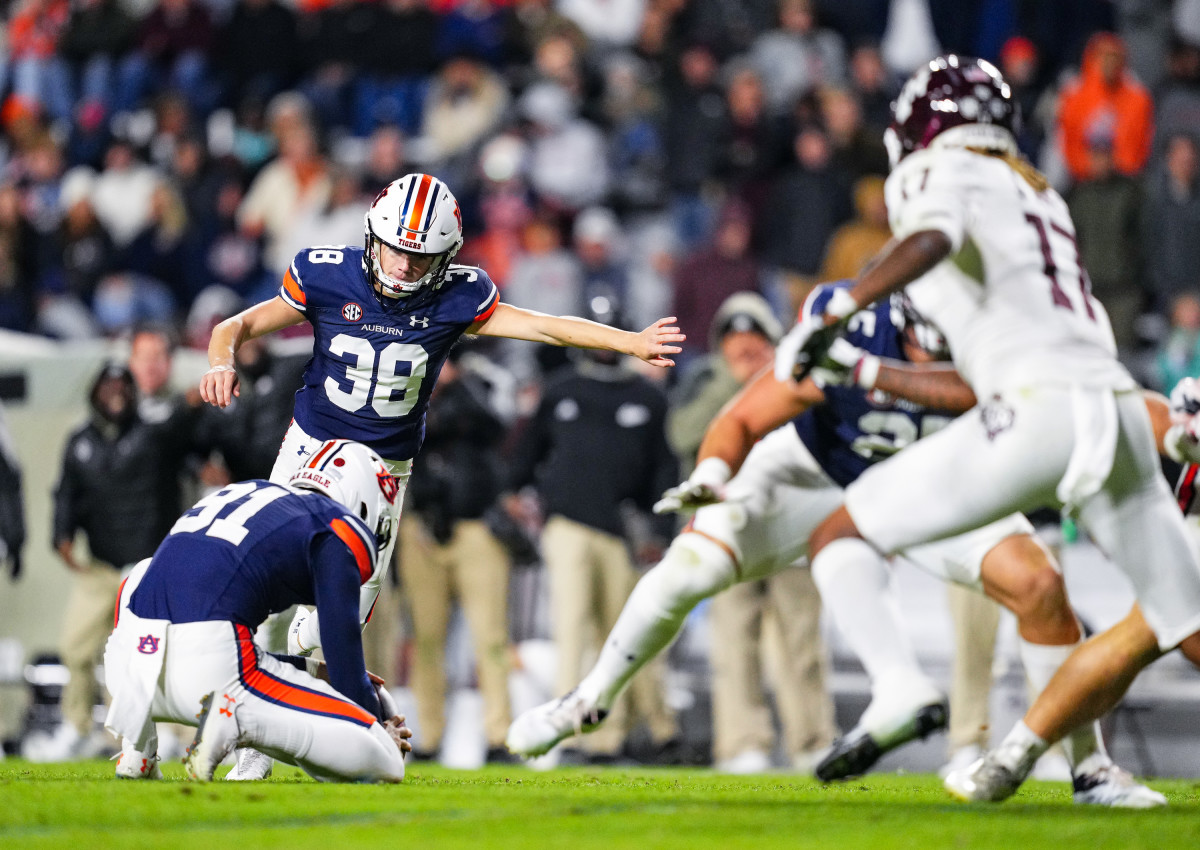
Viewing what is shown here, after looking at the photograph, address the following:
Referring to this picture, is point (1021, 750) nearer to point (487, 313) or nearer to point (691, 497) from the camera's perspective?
point (691, 497)

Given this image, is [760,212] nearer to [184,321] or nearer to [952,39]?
[952,39]

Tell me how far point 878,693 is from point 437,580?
5.07m

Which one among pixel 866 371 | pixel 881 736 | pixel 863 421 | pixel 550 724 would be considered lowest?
pixel 550 724

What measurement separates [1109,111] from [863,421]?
22.2 ft

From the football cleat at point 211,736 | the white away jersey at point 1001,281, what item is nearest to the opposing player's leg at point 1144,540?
the white away jersey at point 1001,281

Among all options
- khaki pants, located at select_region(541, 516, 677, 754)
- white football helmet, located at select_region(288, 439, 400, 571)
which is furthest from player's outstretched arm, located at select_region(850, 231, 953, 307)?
khaki pants, located at select_region(541, 516, 677, 754)

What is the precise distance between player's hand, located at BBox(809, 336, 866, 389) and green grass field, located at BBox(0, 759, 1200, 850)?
119cm

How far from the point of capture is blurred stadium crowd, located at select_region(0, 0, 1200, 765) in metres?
9.24

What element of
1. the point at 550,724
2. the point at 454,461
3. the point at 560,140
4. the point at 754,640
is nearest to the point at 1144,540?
the point at 550,724

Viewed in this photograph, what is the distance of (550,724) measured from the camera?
530 centimetres

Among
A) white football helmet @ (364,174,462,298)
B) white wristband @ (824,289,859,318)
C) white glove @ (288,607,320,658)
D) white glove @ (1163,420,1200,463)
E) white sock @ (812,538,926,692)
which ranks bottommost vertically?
white glove @ (288,607,320,658)

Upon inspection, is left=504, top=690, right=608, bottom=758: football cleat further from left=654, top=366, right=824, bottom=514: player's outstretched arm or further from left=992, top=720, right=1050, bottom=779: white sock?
left=992, top=720, right=1050, bottom=779: white sock

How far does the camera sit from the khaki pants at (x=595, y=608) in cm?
876

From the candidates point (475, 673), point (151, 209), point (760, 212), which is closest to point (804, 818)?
point (475, 673)
